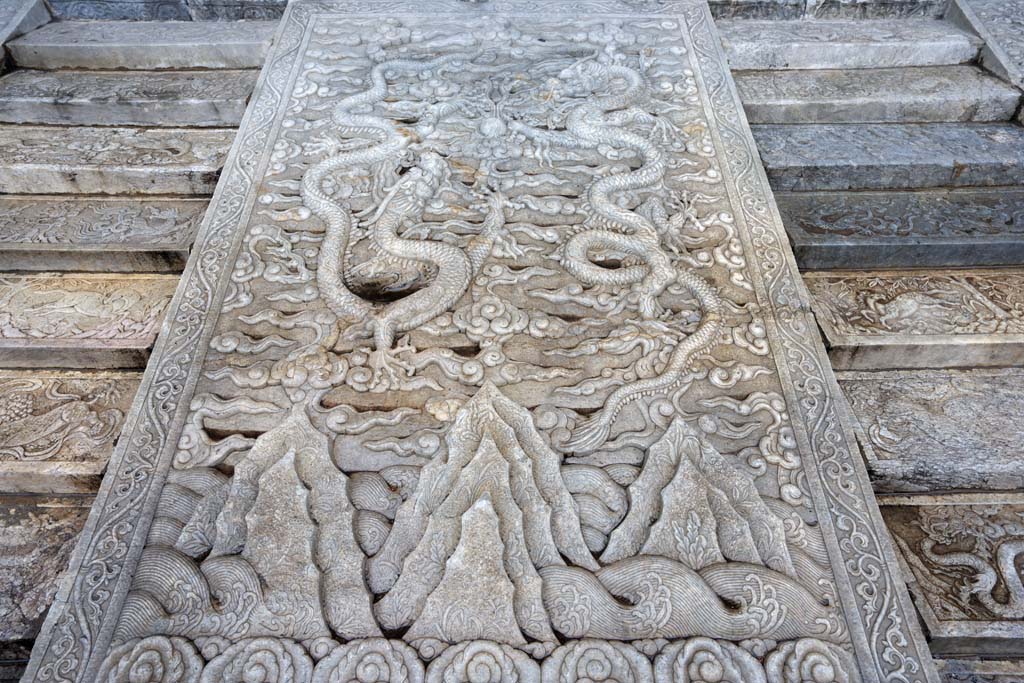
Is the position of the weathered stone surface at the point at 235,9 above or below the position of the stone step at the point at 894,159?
above

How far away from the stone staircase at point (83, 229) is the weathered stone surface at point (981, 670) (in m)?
3.50

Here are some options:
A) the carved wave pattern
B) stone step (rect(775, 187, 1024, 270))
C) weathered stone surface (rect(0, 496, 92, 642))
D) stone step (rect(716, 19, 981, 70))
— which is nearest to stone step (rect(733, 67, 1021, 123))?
stone step (rect(716, 19, 981, 70))

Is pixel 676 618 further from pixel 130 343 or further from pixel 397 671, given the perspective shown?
pixel 130 343

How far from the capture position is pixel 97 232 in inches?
134

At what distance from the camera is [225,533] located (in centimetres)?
211

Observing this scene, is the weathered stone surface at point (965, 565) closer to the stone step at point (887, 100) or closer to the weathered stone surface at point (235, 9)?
the stone step at point (887, 100)

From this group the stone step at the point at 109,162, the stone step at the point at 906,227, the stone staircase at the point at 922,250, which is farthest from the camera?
the stone step at the point at 109,162

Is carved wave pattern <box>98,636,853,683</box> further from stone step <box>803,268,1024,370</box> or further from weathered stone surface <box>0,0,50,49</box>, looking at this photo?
weathered stone surface <box>0,0,50,49</box>

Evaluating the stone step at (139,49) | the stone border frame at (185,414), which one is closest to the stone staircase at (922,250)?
the stone border frame at (185,414)

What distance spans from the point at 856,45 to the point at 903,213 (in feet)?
6.21

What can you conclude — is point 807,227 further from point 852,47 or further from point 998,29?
point 998,29

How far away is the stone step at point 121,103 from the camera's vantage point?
416cm

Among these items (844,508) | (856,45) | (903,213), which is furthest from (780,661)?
(856,45)

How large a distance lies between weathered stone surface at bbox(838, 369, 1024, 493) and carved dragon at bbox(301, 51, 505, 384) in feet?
6.78
